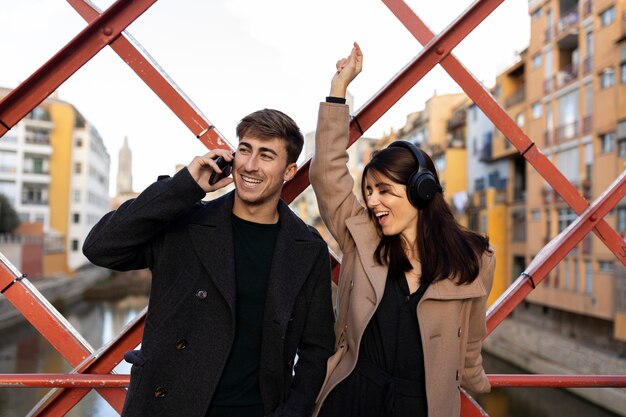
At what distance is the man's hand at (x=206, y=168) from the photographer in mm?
1443

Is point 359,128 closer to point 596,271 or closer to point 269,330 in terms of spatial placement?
point 269,330

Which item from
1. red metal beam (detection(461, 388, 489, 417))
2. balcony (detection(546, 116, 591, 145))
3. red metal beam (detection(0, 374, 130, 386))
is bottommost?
red metal beam (detection(461, 388, 489, 417))

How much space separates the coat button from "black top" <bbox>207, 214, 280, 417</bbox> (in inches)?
5.4

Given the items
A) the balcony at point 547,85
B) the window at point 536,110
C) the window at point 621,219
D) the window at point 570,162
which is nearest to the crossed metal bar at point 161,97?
the window at point 621,219

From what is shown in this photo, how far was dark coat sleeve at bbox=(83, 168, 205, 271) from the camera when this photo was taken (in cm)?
137

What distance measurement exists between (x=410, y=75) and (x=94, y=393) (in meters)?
7.62

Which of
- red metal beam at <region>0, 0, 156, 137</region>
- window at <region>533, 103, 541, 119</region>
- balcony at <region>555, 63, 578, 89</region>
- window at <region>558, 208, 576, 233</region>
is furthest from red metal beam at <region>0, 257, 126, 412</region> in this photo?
window at <region>533, 103, 541, 119</region>

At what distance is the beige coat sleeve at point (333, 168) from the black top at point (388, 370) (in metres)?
0.28

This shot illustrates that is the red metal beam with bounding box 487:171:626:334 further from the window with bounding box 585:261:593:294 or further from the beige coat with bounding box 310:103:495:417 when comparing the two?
the window with bounding box 585:261:593:294

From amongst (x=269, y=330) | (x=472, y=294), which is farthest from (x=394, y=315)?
(x=269, y=330)

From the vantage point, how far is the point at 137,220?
54.0 inches

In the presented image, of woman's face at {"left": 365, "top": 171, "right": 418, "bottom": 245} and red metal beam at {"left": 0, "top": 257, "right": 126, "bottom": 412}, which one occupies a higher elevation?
woman's face at {"left": 365, "top": 171, "right": 418, "bottom": 245}

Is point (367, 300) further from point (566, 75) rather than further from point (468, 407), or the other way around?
point (566, 75)

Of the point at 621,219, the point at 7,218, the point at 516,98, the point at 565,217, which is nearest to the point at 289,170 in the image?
the point at 621,219
